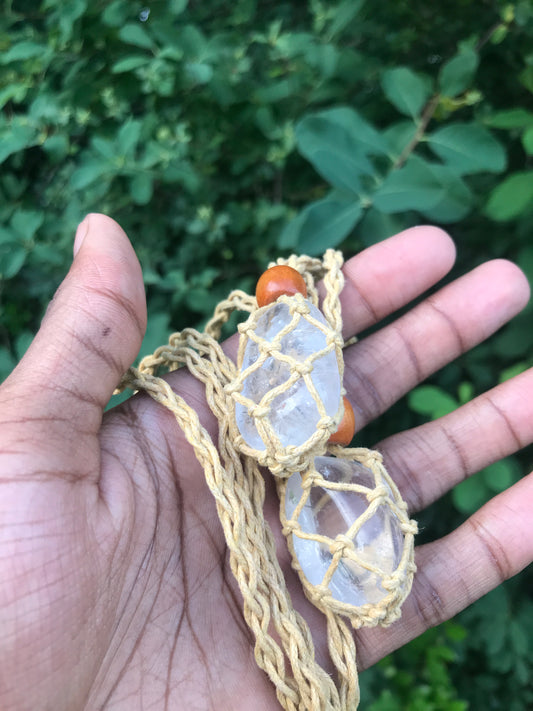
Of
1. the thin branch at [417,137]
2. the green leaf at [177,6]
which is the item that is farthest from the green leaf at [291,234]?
the green leaf at [177,6]

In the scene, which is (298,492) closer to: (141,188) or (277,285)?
(277,285)

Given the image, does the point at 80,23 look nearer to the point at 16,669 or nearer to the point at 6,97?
the point at 6,97

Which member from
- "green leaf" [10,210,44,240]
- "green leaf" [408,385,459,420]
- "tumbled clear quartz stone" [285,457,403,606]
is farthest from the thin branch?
"green leaf" [10,210,44,240]

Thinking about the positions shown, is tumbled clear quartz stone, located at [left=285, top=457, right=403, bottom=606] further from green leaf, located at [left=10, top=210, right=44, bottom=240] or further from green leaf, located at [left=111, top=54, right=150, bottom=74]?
green leaf, located at [left=111, top=54, right=150, bottom=74]

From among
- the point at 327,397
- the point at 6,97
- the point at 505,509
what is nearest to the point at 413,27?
the point at 6,97

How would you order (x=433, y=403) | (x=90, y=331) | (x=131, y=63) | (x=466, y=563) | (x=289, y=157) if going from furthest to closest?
(x=289, y=157)
(x=433, y=403)
(x=131, y=63)
(x=466, y=563)
(x=90, y=331)

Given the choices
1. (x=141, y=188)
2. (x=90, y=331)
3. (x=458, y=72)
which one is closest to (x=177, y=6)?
(x=141, y=188)
